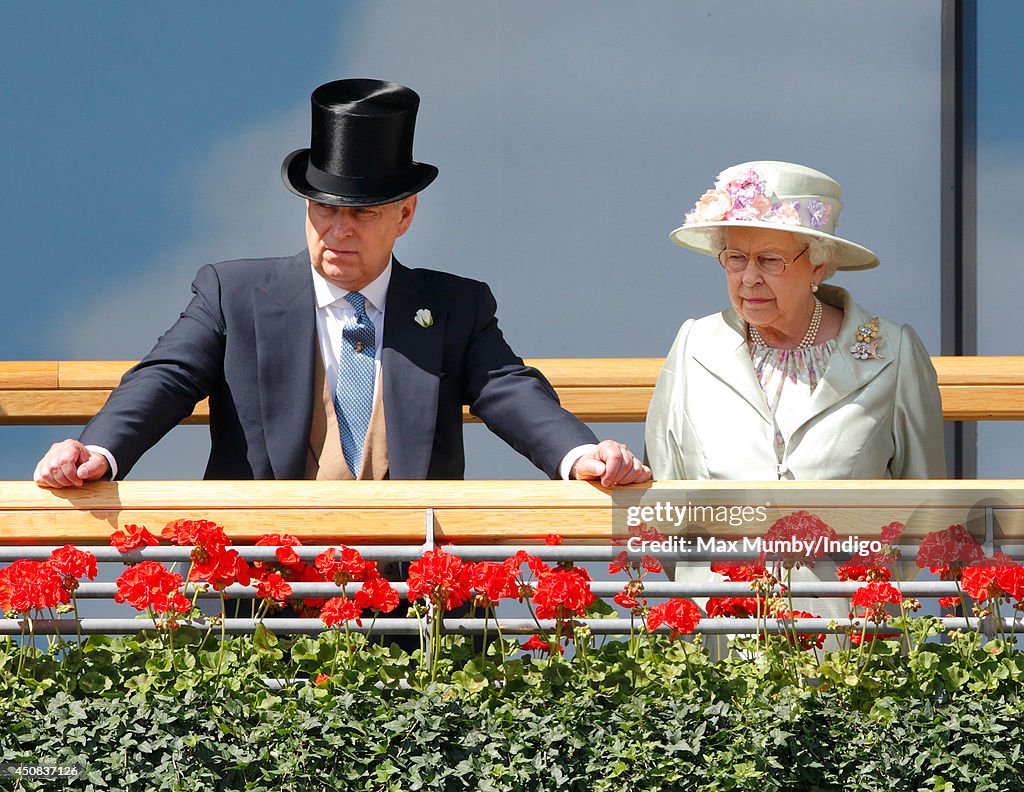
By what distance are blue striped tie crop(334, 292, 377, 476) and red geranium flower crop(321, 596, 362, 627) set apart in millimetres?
804

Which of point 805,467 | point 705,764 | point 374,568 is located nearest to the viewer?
point 705,764

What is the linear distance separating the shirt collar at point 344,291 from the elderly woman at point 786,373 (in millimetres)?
681

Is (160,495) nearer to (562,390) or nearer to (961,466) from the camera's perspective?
(562,390)

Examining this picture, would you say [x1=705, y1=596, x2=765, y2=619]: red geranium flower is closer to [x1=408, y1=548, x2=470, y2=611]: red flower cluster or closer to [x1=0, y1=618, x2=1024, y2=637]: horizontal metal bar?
[x1=0, y1=618, x2=1024, y2=637]: horizontal metal bar

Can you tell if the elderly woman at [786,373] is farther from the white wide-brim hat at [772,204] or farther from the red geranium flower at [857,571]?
the red geranium flower at [857,571]

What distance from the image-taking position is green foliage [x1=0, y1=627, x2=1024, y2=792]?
2.86 meters

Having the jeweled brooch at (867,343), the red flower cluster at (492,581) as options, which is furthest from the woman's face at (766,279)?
the red flower cluster at (492,581)

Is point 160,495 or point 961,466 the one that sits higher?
point 160,495

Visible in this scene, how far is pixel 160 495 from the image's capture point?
3.26m

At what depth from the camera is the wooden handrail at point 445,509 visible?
324 centimetres

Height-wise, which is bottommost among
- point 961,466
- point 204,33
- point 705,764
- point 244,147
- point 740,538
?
point 961,466

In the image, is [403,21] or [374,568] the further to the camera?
[403,21]

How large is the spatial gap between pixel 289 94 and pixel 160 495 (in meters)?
2.98

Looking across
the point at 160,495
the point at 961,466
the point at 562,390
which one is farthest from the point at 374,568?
the point at 961,466
